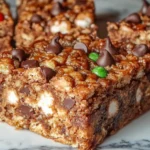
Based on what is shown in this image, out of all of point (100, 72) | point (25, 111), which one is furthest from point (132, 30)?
point (25, 111)

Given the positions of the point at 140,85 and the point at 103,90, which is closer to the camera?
the point at 103,90

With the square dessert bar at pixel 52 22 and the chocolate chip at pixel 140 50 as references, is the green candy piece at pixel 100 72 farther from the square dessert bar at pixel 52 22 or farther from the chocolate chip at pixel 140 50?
the square dessert bar at pixel 52 22

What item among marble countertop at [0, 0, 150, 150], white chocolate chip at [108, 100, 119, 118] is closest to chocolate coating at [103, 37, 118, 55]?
white chocolate chip at [108, 100, 119, 118]

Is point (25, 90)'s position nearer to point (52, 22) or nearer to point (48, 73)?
point (48, 73)

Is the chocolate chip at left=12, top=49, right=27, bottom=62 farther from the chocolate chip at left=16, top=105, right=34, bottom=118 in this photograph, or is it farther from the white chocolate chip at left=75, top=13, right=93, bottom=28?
the white chocolate chip at left=75, top=13, right=93, bottom=28

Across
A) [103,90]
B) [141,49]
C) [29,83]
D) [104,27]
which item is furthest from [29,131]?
[104,27]

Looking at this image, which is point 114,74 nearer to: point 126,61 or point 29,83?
point 126,61

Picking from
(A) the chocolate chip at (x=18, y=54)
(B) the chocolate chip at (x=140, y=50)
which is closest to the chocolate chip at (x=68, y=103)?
(A) the chocolate chip at (x=18, y=54)
